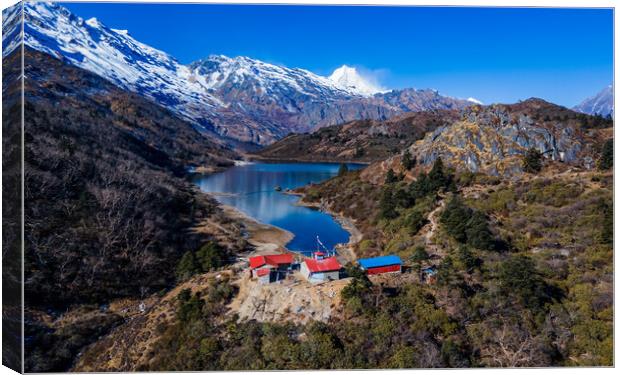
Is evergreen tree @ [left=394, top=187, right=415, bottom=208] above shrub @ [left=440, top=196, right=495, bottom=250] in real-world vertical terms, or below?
above

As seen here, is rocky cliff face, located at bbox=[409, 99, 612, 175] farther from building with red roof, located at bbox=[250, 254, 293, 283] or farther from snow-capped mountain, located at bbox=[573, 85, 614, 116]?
building with red roof, located at bbox=[250, 254, 293, 283]

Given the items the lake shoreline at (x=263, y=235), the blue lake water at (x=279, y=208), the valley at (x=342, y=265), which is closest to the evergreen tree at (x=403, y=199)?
the valley at (x=342, y=265)

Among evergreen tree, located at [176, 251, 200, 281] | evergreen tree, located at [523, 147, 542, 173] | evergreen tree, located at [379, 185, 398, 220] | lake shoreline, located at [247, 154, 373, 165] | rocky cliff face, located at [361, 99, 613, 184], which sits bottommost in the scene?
evergreen tree, located at [176, 251, 200, 281]

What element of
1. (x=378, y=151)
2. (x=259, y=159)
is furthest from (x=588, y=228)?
(x=259, y=159)

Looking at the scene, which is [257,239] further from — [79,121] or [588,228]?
[79,121]

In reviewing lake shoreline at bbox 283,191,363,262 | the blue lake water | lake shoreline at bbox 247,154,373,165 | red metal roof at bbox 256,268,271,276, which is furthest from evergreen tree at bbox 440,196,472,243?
lake shoreline at bbox 247,154,373,165
